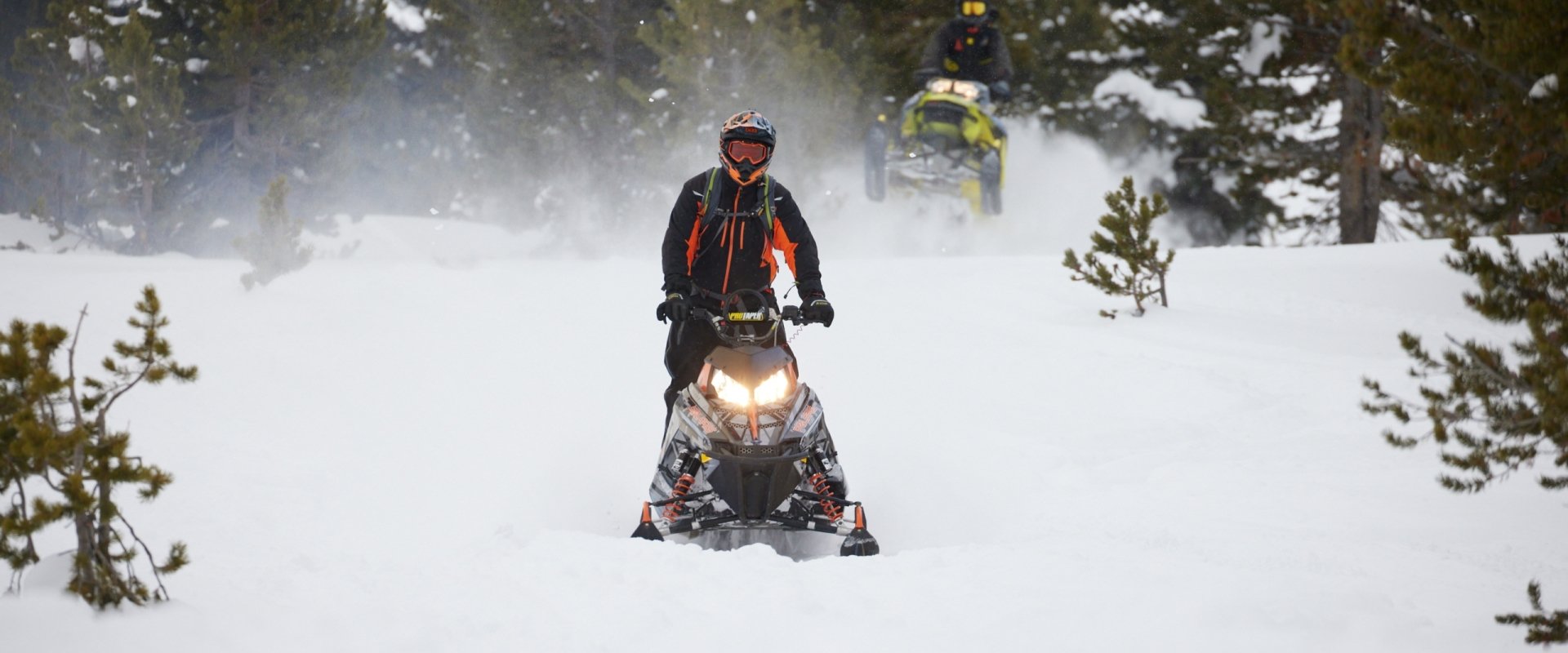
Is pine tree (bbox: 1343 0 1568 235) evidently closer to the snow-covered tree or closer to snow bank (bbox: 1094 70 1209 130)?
snow bank (bbox: 1094 70 1209 130)

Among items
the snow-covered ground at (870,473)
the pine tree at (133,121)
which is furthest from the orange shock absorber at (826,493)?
the pine tree at (133,121)

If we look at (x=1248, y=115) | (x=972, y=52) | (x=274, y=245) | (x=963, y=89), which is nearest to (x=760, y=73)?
(x=972, y=52)

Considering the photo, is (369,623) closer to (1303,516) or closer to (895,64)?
(1303,516)

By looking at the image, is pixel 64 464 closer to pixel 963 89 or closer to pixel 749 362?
pixel 749 362

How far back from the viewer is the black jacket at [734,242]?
19.5ft

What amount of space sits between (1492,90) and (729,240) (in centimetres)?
332

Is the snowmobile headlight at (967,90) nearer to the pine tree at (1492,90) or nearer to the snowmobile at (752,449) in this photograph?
the snowmobile at (752,449)

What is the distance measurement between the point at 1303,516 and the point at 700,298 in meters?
3.03

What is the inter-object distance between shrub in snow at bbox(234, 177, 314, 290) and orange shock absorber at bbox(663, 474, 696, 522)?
9.28 metres

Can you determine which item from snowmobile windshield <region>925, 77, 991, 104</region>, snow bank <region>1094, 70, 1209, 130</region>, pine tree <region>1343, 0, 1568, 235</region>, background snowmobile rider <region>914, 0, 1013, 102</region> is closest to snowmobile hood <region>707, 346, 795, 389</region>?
pine tree <region>1343, 0, 1568, 235</region>

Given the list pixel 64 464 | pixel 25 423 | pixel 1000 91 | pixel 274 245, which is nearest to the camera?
pixel 25 423

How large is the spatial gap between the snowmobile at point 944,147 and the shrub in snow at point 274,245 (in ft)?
24.8

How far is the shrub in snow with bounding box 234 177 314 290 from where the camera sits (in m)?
13.5

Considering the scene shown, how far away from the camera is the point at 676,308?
547 cm
